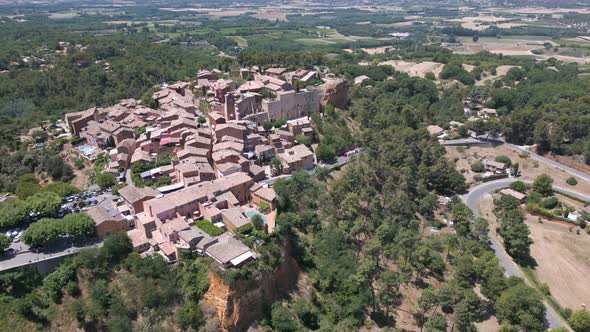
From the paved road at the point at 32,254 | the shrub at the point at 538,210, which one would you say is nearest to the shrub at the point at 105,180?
the paved road at the point at 32,254

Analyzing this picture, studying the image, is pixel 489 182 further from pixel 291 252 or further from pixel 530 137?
pixel 291 252

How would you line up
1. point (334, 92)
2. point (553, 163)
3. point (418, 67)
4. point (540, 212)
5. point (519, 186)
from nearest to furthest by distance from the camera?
point (540, 212), point (519, 186), point (553, 163), point (334, 92), point (418, 67)

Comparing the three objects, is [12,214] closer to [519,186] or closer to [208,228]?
[208,228]

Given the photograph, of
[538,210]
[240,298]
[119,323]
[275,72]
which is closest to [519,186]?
[538,210]

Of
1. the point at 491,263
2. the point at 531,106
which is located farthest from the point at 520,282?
the point at 531,106

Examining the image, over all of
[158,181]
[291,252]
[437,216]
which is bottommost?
[437,216]
